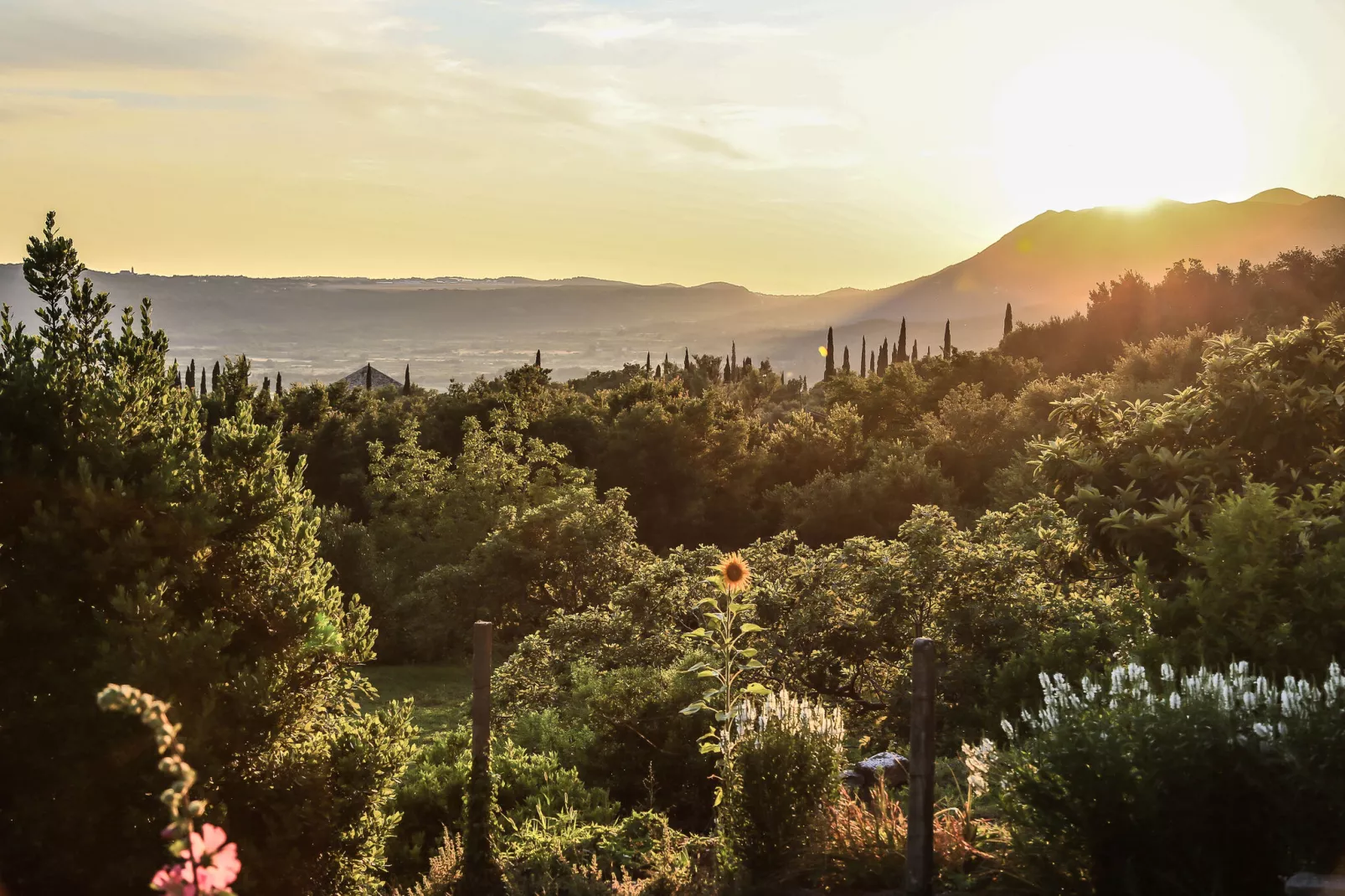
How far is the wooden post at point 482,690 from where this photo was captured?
26.6 feet

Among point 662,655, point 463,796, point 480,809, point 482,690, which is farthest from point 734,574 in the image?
point 662,655

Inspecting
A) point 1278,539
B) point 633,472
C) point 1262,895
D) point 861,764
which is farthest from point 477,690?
point 633,472

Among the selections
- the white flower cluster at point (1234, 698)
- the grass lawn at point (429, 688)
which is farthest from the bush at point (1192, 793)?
the grass lawn at point (429, 688)

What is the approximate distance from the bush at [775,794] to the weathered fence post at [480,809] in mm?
2090

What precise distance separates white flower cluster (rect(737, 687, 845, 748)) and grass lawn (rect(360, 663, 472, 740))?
13.9 metres

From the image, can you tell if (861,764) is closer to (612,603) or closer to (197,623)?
(197,623)

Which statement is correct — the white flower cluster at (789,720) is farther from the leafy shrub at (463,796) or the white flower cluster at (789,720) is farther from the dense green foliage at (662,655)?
the leafy shrub at (463,796)

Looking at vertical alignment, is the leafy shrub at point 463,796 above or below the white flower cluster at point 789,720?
below

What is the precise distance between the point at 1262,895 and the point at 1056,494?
6.27 meters

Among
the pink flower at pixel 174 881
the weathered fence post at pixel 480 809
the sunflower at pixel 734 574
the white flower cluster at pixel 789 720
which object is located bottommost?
the weathered fence post at pixel 480 809

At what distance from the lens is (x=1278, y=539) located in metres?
7.97

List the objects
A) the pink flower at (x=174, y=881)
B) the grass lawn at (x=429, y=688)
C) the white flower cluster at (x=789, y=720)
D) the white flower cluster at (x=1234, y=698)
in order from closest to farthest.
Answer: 1. the pink flower at (x=174, y=881)
2. the white flower cluster at (x=1234, y=698)
3. the white flower cluster at (x=789, y=720)
4. the grass lawn at (x=429, y=688)

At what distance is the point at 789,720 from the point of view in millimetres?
7203

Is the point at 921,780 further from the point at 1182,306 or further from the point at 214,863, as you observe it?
the point at 1182,306
